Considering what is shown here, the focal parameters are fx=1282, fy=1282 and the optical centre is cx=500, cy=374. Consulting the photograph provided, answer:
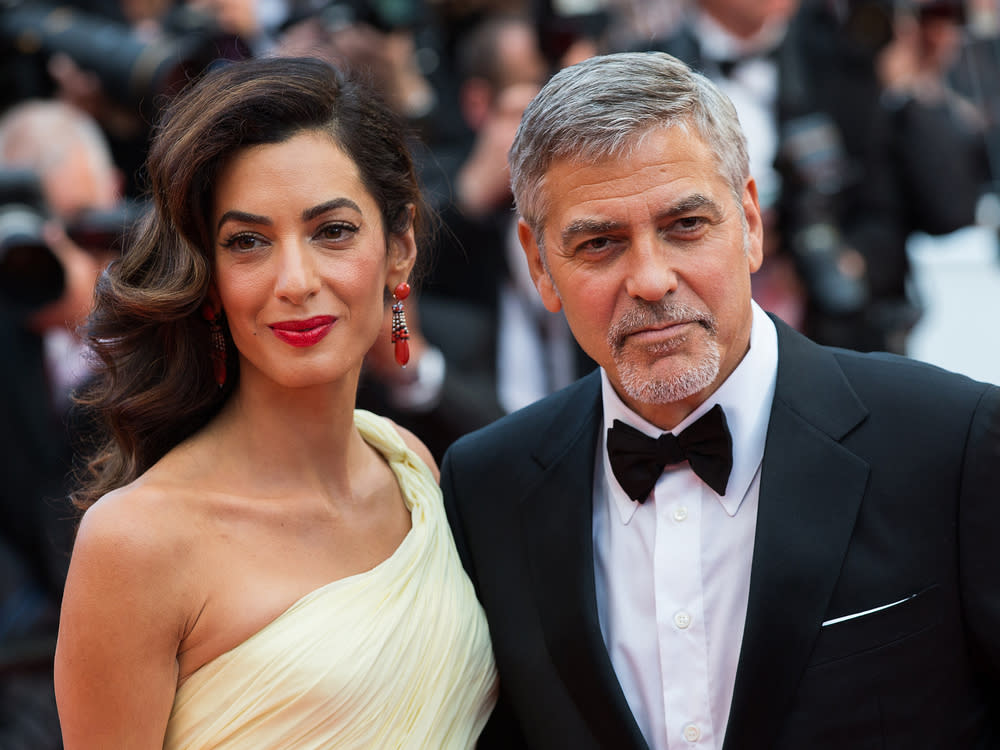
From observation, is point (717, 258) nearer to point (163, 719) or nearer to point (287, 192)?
point (287, 192)

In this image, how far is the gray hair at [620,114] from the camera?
207cm

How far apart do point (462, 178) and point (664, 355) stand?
2.31m

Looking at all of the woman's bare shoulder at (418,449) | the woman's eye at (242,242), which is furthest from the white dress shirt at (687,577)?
the woman's eye at (242,242)

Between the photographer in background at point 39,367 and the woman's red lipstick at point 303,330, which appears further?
the photographer in background at point 39,367

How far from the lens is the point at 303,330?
2.15m

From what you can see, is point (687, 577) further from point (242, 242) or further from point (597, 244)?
point (242, 242)

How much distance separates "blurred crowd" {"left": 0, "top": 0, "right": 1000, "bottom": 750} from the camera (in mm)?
3455

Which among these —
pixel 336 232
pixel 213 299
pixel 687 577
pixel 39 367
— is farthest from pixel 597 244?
pixel 39 367

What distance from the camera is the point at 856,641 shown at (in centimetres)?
193

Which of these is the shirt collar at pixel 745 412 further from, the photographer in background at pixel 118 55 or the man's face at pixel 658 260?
the photographer in background at pixel 118 55

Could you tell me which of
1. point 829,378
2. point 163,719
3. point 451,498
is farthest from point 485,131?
point 163,719

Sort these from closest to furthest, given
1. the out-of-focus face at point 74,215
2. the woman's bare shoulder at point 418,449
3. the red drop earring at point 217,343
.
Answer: the red drop earring at point 217,343, the woman's bare shoulder at point 418,449, the out-of-focus face at point 74,215

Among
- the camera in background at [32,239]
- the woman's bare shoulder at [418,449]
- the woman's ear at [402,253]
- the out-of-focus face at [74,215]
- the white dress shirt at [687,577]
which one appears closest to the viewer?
the white dress shirt at [687,577]

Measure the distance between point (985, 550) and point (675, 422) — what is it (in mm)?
539
